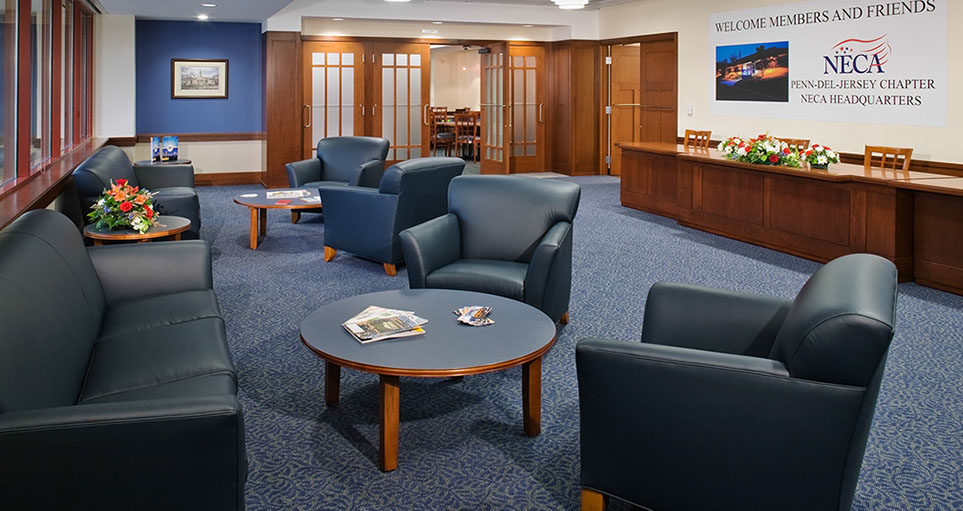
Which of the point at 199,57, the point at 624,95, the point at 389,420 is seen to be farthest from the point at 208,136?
the point at 389,420

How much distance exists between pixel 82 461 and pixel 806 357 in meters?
1.76

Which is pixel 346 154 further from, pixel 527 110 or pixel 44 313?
pixel 44 313

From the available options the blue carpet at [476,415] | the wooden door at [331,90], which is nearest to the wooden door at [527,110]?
the wooden door at [331,90]

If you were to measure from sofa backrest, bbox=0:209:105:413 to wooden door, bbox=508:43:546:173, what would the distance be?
9538mm

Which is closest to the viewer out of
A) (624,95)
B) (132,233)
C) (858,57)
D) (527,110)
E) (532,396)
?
(532,396)

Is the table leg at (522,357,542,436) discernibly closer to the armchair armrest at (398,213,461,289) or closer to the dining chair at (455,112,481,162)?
the armchair armrest at (398,213,461,289)

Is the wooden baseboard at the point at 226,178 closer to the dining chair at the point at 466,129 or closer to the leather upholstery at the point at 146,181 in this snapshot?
the leather upholstery at the point at 146,181

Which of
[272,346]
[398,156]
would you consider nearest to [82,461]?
[272,346]

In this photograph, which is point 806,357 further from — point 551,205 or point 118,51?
point 118,51

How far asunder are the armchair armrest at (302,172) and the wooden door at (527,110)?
466 centimetres

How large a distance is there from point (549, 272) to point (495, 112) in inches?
360

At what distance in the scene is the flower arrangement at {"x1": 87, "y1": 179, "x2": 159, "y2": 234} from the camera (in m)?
5.10

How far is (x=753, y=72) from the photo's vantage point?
874 cm

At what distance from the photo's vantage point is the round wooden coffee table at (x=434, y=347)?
273cm
